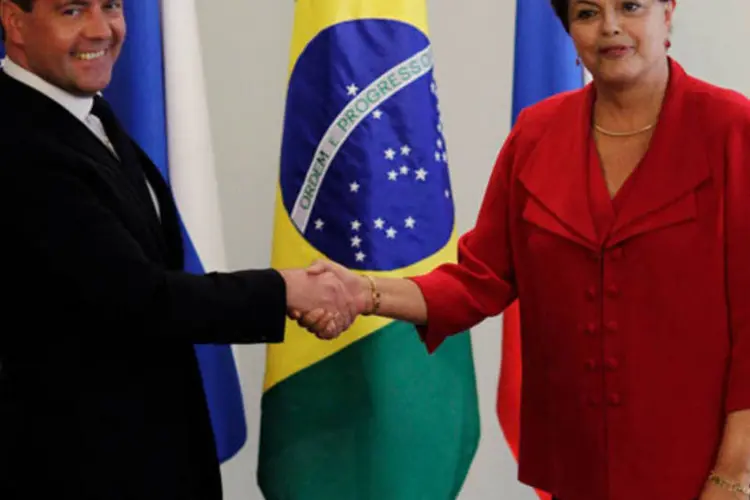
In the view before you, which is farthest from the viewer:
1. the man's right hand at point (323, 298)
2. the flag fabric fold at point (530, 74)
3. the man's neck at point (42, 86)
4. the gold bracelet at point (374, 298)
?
the flag fabric fold at point (530, 74)

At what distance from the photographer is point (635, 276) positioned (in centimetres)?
141

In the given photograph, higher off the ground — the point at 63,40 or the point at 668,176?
the point at 63,40

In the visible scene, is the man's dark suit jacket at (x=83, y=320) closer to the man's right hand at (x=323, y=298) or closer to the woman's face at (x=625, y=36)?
the man's right hand at (x=323, y=298)

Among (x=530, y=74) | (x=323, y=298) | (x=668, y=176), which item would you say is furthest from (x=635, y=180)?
(x=530, y=74)

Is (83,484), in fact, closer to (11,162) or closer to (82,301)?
(82,301)

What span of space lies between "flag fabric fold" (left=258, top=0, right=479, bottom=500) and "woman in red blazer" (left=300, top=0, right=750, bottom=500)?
41 centimetres

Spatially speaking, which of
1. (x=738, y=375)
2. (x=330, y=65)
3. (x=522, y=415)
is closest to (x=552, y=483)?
(x=522, y=415)

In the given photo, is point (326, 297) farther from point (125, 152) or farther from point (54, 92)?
point (54, 92)

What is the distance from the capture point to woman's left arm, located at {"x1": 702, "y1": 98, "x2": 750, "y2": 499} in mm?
1346

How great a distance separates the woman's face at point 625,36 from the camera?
1.42 meters

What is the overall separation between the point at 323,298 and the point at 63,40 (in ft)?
2.06

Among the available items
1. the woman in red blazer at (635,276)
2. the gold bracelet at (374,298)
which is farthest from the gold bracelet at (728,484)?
the gold bracelet at (374,298)

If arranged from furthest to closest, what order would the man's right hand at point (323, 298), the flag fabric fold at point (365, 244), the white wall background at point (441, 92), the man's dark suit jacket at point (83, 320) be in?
the white wall background at point (441, 92)
the flag fabric fold at point (365, 244)
the man's right hand at point (323, 298)
the man's dark suit jacket at point (83, 320)

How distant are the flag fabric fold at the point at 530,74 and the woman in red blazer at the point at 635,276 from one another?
0.52m
